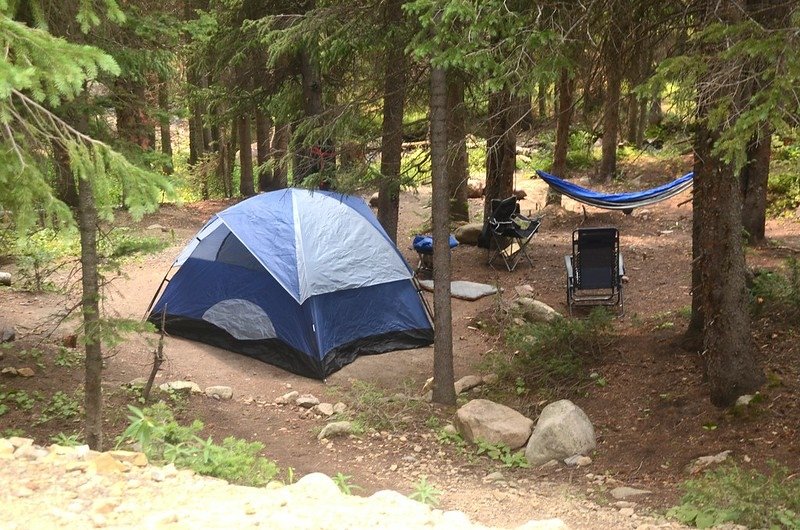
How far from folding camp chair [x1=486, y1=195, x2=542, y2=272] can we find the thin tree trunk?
149 cm

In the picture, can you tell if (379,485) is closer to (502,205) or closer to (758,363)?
(758,363)

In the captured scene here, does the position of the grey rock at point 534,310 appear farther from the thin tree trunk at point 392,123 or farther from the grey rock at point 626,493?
the grey rock at point 626,493

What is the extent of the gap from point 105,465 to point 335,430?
3076mm

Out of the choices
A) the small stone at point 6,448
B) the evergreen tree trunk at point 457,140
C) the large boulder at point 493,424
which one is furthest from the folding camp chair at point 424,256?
the small stone at point 6,448

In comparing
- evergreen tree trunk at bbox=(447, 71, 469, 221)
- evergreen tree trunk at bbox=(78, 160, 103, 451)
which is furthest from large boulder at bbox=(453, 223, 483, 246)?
evergreen tree trunk at bbox=(78, 160, 103, 451)

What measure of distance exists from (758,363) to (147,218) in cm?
1124

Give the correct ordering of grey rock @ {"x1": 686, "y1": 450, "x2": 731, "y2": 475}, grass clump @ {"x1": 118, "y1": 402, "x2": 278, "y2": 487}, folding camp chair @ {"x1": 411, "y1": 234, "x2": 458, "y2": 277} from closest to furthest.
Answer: grass clump @ {"x1": 118, "y1": 402, "x2": 278, "y2": 487}, grey rock @ {"x1": 686, "y1": 450, "x2": 731, "y2": 475}, folding camp chair @ {"x1": 411, "y1": 234, "x2": 458, "y2": 277}

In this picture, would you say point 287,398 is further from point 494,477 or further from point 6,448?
point 6,448

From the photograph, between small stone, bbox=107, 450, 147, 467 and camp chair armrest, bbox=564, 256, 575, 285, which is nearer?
small stone, bbox=107, 450, 147, 467

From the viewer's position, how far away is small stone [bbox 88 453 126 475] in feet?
10.9

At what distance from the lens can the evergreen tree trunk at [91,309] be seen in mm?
5195

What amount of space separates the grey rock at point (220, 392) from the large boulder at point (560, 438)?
9.32ft

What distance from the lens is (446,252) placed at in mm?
6805

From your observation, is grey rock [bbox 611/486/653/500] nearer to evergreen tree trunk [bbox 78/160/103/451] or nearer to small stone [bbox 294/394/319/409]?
small stone [bbox 294/394/319/409]
